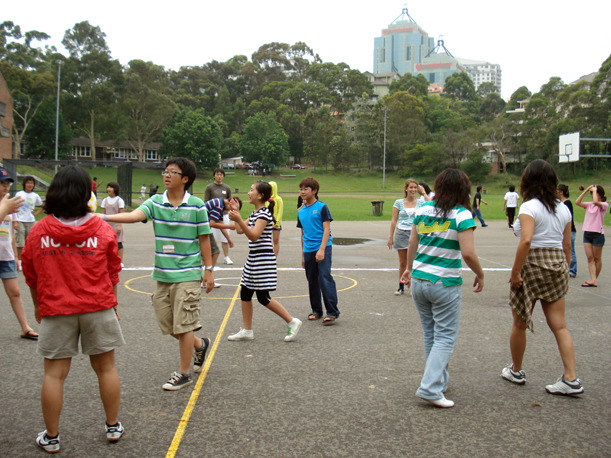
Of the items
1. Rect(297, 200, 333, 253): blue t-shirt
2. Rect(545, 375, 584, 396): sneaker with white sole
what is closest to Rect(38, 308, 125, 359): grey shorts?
Rect(545, 375, 584, 396): sneaker with white sole

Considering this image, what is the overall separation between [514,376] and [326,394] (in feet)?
5.60

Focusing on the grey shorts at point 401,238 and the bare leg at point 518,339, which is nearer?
the bare leg at point 518,339

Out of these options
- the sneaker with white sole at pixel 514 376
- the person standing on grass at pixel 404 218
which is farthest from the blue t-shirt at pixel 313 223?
the sneaker with white sole at pixel 514 376

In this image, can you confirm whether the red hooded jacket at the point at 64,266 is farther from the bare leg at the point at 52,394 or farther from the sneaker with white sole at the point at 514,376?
the sneaker with white sole at the point at 514,376

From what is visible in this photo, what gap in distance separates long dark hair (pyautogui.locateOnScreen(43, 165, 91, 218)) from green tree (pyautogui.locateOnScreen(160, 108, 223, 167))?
8425 centimetres

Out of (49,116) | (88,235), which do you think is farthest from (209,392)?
(49,116)

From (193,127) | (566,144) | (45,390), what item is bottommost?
(45,390)

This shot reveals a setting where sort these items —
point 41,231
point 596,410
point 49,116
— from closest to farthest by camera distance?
point 41,231 < point 596,410 < point 49,116

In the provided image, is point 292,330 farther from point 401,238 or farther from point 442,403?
point 401,238

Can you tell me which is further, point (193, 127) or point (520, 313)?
point (193, 127)

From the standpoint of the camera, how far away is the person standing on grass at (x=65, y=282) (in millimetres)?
3418

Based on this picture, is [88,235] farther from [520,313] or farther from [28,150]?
[28,150]

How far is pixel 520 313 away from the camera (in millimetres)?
4625

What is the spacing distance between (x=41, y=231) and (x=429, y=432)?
2.94 metres
